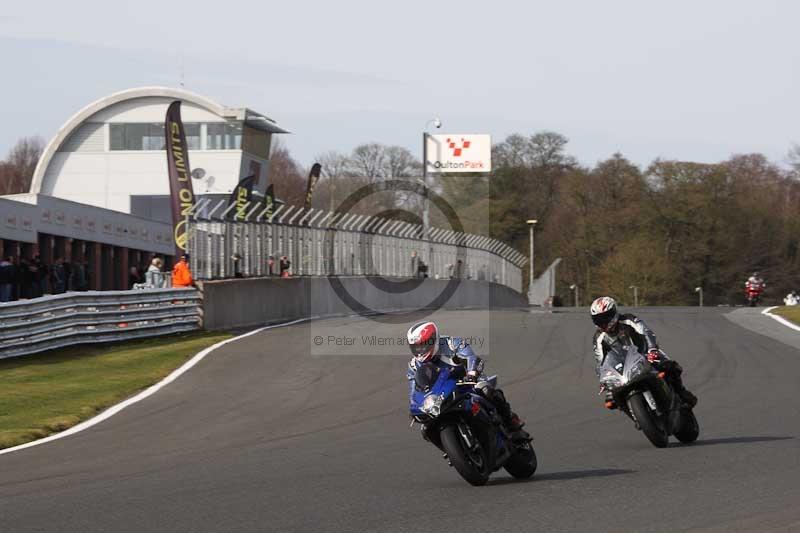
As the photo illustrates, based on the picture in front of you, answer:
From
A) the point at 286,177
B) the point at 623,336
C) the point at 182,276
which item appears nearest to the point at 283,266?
the point at 182,276

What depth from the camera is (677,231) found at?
93625mm

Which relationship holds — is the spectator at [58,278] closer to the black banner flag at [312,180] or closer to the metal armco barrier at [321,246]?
the metal armco barrier at [321,246]

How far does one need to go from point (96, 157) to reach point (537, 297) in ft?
86.4

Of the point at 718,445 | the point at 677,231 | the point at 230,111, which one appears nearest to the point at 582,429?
the point at 718,445

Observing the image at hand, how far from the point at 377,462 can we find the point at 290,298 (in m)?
21.4

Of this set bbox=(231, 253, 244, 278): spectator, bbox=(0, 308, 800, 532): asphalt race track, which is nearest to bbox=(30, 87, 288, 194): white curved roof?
bbox=(231, 253, 244, 278): spectator

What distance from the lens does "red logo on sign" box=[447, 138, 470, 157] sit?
82.1 metres

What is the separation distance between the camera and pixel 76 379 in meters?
18.8

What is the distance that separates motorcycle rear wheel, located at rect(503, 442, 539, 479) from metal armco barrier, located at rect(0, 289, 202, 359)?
1329cm

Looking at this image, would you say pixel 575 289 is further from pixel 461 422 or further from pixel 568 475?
pixel 461 422

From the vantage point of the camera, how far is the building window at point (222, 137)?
237 ft

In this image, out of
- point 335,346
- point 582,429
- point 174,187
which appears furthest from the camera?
point 174,187

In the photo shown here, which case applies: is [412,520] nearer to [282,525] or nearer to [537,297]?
[282,525]

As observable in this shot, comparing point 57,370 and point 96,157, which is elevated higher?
point 96,157
